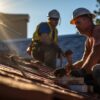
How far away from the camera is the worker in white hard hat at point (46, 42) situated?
7364mm

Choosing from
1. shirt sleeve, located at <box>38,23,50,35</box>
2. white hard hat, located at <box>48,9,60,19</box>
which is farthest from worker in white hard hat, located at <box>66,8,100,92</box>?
white hard hat, located at <box>48,9,60,19</box>

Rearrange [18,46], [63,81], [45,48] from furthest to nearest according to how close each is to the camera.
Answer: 1. [18,46]
2. [45,48]
3. [63,81]

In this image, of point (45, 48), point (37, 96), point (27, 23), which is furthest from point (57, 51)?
point (27, 23)

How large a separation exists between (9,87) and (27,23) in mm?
24660

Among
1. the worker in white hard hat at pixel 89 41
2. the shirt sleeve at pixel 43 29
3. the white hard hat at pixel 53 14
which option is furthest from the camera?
the white hard hat at pixel 53 14

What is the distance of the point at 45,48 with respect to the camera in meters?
7.63

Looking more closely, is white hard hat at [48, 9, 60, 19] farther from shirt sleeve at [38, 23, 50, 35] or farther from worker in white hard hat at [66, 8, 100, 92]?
worker in white hard hat at [66, 8, 100, 92]

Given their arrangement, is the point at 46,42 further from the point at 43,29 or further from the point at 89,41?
the point at 89,41

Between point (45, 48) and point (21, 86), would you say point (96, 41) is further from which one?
point (45, 48)

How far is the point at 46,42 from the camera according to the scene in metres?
7.60

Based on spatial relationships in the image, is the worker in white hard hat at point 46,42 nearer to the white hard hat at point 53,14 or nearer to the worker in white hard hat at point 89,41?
the white hard hat at point 53,14

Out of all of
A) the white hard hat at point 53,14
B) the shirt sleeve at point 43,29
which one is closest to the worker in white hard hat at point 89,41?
the shirt sleeve at point 43,29

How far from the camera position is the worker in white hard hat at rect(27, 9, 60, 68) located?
24.2 feet

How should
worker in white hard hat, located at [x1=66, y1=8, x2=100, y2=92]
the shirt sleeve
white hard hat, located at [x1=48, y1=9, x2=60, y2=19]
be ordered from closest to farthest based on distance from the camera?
1. worker in white hard hat, located at [x1=66, y1=8, x2=100, y2=92]
2. the shirt sleeve
3. white hard hat, located at [x1=48, y1=9, x2=60, y2=19]
